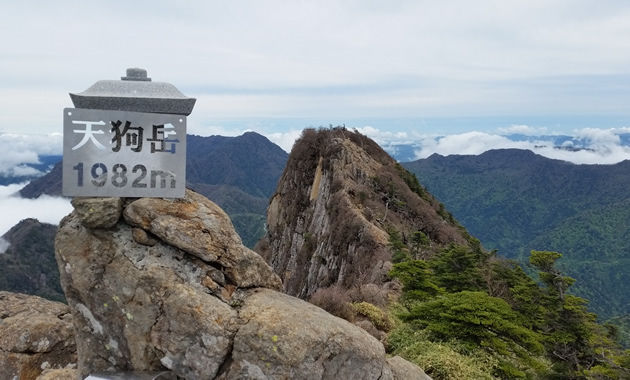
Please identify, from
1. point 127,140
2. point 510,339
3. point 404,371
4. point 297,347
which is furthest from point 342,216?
point 297,347

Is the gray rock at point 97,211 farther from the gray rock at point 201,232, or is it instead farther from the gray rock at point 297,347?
the gray rock at point 297,347

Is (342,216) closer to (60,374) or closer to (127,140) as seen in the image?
(60,374)

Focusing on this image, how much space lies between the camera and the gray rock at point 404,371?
27.9 ft

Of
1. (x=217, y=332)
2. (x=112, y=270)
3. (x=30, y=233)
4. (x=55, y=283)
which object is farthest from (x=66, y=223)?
(x=30, y=233)

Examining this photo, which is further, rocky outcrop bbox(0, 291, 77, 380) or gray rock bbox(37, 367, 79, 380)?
rocky outcrop bbox(0, 291, 77, 380)

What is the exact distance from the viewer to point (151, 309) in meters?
7.43

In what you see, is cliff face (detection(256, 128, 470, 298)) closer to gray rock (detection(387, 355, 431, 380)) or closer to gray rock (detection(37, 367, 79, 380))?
gray rock (detection(387, 355, 431, 380))

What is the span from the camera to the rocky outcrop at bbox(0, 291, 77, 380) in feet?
33.5

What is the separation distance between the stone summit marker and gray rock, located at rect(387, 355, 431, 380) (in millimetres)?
5493

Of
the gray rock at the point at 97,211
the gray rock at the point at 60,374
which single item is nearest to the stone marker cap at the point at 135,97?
the gray rock at the point at 97,211

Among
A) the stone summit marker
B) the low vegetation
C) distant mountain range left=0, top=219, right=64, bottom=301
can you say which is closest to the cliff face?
the low vegetation

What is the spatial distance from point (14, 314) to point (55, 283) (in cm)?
14211

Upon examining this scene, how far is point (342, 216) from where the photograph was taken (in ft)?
113

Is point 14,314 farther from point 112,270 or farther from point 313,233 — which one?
point 313,233
